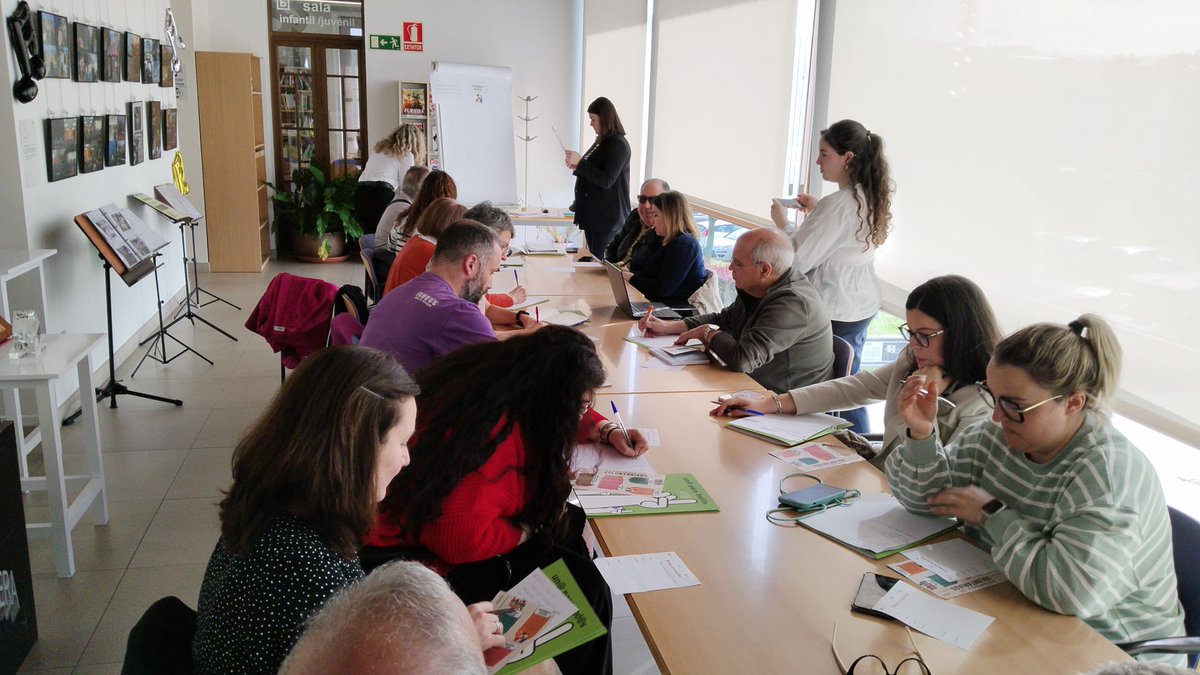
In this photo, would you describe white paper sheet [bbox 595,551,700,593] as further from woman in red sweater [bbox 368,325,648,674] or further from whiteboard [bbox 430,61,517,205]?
whiteboard [bbox 430,61,517,205]

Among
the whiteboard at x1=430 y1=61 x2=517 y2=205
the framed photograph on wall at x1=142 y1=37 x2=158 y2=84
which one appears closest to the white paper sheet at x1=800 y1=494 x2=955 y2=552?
the framed photograph on wall at x1=142 y1=37 x2=158 y2=84

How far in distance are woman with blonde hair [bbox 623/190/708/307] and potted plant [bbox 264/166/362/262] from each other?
5545mm

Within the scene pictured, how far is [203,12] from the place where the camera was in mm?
9453

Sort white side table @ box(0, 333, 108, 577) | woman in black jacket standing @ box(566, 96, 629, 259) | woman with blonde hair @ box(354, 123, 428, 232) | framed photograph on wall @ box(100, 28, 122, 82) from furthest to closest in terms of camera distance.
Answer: woman with blonde hair @ box(354, 123, 428, 232)
woman in black jacket standing @ box(566, 96, 629, 259)
framed photograph on wall @ box(100, 28, 122, 82)
white side table @ box(0, 333, 108, 577)

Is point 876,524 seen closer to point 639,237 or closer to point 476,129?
point 639,237

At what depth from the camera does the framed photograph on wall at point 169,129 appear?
24.1 ft

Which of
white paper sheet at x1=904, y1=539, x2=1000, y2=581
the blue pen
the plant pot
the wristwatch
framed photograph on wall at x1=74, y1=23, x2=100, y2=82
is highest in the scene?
framed photograph on wall at x1=74, y1=23, x2=100, y2=82

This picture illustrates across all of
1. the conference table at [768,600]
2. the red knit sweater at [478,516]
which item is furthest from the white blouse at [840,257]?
the red knit sweater at [478,516]

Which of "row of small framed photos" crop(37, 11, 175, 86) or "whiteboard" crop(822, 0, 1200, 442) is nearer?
"whiteboard" crop(822, 0, 1200, 442)

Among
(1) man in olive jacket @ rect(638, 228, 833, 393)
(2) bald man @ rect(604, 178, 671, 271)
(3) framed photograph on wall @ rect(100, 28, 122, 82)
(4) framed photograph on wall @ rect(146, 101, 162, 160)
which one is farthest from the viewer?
(4) framed photograph on wall @ rect(146, 101, 162, 160)

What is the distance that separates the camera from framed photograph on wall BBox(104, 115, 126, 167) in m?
5.68

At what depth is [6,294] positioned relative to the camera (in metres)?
3.99

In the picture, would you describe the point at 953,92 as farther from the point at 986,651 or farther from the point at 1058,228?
the point at 986,651

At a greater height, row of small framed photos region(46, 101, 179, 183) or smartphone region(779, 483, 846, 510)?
row of small framed photos region(46, 101, 179, 183)
